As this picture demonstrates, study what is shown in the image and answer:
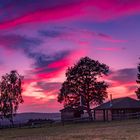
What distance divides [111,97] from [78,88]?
11828 millimetres

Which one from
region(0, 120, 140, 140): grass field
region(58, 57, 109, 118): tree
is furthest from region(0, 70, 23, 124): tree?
region(0, 120, 140, 140): grass field

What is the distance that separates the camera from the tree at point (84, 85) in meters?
112

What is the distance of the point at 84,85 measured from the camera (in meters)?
113

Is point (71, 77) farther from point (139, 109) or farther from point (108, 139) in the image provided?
point (108, 139)

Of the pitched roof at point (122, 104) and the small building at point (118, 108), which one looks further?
the pitched roof at point (122, 104)

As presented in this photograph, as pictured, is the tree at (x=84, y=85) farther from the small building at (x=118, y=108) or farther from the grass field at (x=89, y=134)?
the grass field at (x=89, y=134)

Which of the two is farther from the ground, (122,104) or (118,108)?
(122,104)

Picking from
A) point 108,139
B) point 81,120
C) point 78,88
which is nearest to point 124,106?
point 81,120

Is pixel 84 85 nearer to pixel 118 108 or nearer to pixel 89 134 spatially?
pixel 118 108

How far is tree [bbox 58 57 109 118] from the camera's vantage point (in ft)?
367

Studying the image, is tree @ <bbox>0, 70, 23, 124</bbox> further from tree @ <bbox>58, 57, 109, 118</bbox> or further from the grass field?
the grass field

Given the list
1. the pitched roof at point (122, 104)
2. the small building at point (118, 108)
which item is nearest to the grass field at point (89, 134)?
the small building at point (118, 108)

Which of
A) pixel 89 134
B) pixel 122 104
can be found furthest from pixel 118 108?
pixel 89 134

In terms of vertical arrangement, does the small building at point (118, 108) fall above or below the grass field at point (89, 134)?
above
